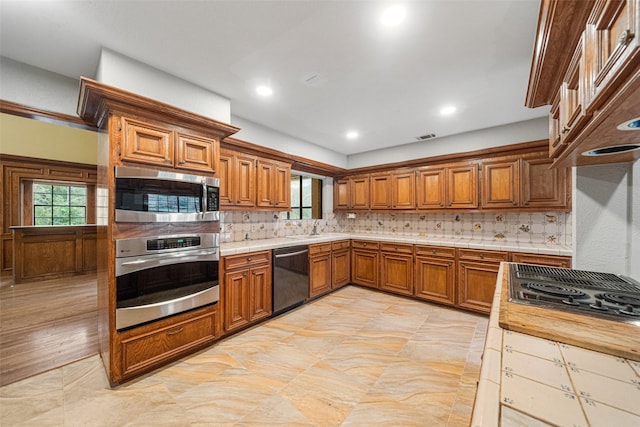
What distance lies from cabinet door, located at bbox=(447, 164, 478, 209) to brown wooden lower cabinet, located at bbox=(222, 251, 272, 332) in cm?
282

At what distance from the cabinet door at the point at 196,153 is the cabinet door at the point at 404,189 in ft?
9.90

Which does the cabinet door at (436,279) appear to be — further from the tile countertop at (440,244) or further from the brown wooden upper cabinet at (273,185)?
the brown wooden upper cabinet at (273,185)

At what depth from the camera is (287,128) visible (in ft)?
12.4

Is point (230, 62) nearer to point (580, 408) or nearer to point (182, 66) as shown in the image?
point (182, 66)

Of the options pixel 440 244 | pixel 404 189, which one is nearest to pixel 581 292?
pixel 440 244

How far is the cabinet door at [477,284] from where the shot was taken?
3236 millimetres

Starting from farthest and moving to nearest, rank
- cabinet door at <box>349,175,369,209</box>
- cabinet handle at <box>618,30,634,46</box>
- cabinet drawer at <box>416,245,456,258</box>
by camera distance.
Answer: cabinet door at <box>349,175,369,209</box>, cabinet drawer at <box>416,245,456,258</box>, cabinet handle at <box>618,30,634,46</box>


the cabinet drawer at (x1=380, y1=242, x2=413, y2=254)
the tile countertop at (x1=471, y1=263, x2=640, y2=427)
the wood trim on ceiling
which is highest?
the wood trim on ceiling

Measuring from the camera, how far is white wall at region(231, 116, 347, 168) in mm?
3422

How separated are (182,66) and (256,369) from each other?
8.75ft

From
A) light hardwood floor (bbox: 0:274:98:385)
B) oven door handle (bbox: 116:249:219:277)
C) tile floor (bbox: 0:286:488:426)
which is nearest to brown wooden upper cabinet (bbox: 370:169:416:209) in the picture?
tile floor (bbox: 0:286:488:426)

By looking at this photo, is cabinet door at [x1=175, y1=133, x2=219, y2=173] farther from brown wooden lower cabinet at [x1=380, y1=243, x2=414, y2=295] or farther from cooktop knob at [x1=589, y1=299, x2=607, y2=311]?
brown wooden lower cabinet at [x1=380, y1=243, x2=414, y2=295]

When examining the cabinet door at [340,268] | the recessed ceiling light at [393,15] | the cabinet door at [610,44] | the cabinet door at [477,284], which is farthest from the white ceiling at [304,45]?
the cabinet door at [340,268]

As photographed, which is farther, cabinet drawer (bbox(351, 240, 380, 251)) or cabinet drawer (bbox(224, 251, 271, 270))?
cabinet drawer (bbox(351, 240, 380, 251))
